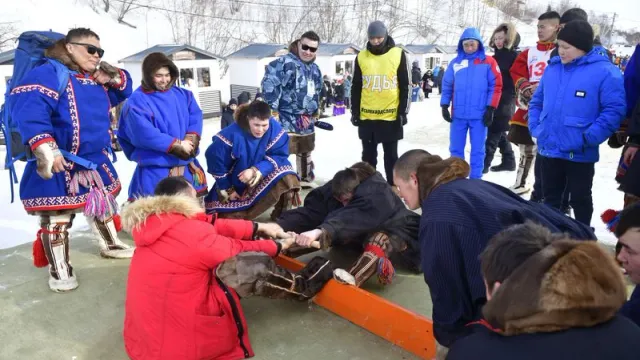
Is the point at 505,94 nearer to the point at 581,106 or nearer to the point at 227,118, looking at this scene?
the point at 581,106

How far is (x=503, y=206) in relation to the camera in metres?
1.69

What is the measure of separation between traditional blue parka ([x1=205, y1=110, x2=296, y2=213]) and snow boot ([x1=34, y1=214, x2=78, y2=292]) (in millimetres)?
1050

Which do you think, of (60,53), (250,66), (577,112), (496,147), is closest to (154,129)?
(60,53)

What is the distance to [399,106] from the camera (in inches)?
174

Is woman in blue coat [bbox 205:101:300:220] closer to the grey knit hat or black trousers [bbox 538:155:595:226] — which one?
the grey knit hat

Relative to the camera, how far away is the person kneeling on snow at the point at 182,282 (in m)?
1.95

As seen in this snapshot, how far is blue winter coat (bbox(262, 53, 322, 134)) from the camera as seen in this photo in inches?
173

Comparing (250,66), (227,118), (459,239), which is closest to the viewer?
(459,239)

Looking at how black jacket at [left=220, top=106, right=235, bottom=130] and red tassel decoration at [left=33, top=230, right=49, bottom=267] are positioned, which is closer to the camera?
red tassel decoration at [left=33, top=230, right=49, bottom=267]

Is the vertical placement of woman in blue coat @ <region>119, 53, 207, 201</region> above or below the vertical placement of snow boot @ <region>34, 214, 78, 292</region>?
above

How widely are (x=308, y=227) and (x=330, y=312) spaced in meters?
0.80

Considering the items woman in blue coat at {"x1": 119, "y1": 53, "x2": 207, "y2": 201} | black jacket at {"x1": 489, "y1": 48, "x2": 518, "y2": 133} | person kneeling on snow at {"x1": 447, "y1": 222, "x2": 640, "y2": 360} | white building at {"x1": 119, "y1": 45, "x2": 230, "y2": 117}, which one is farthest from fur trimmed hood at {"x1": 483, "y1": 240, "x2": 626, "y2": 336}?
white building at {"x1": 119, "y1": 45, "x2": 230, "y2": 117}

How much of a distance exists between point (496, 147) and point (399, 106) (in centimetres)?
150

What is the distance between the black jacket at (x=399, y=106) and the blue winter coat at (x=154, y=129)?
5.62 feet
